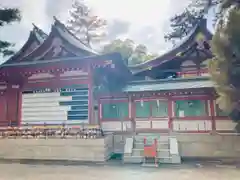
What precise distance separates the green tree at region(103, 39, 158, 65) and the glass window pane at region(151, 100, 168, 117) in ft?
67.2


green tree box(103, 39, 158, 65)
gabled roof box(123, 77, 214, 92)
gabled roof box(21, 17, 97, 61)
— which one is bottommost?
gabled roof box(123, 77, 214, 92)

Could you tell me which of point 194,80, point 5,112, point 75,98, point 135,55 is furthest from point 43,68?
point 135,55

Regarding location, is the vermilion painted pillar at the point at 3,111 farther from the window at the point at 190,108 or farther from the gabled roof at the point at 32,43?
the window at the point at 190,108

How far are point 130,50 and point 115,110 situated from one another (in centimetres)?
2571

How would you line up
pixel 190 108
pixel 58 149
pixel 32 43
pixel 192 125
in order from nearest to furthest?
pixel 58 149
pixel 192 125
pixel 190 108
pixel 32 43

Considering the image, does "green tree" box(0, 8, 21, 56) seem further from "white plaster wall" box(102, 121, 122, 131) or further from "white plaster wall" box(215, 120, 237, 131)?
"white plaster wall" box(215, 120, 237, 131)

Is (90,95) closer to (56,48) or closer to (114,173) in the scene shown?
(56,48)

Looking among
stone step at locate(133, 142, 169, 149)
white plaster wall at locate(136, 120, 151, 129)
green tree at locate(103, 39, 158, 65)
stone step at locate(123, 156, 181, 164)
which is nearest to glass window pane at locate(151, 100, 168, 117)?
white plaster wall at locate(136, 120, 151, 129)

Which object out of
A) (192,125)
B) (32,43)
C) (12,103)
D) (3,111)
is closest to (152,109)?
(192,125)

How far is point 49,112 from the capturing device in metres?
12.8

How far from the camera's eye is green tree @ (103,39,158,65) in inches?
1399

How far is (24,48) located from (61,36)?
4392 millimetres

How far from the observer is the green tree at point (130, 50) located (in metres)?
35.5

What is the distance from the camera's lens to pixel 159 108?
1309 centimetres
